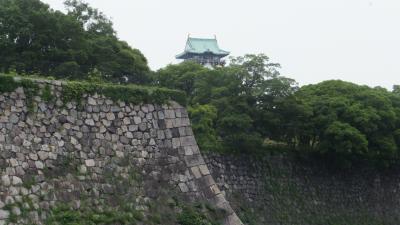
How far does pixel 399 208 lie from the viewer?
2900 centimetres

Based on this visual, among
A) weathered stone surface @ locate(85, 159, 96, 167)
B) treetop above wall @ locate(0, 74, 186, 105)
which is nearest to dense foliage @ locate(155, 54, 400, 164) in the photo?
treetop above wall @ locate(0, 74, 186, 105)

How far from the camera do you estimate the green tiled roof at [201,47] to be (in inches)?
1957

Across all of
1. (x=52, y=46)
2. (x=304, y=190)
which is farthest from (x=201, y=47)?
(x=52, y=46)

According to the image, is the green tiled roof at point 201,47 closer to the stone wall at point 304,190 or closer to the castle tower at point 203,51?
the castle tower at point 203,51

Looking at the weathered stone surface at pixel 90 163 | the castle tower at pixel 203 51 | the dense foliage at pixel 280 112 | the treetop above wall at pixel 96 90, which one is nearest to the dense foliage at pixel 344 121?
the dense foliage at pixel 280 112

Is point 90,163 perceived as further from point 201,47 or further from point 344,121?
point 201,47

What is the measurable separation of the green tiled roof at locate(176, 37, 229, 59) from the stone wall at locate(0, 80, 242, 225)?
120 feet

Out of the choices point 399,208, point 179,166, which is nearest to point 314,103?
point 399,208

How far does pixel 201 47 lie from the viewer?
50250 mm

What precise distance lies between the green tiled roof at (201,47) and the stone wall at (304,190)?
2290 cm

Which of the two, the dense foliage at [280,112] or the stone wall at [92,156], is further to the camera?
the dense foliage at [280,112]

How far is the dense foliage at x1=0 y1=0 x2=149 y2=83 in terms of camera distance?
67.8 ft

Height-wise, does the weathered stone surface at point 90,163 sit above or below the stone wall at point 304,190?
above

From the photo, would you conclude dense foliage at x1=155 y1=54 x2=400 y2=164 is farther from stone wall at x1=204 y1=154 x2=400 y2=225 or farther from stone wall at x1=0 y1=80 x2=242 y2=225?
stone wall at x1=0 y1=80 x2=242 y2=225
